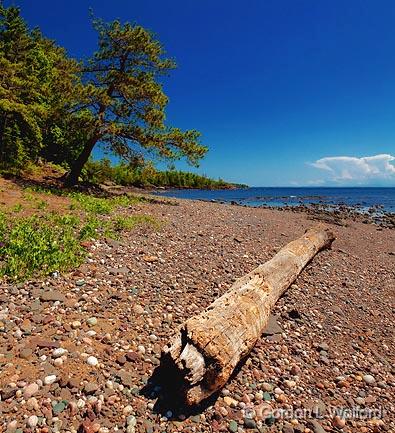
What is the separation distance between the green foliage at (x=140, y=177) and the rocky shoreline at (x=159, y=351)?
1360cm

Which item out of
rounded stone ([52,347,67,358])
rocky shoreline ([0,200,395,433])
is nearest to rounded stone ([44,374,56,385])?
rocky shoreline ([0,200,395,433])

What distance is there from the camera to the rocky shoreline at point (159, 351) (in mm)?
4195

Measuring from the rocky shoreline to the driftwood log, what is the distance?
1.28ft

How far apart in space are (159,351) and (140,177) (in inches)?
1946

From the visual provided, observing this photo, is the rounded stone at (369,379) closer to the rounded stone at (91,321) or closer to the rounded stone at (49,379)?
the rounded stone at (91,321)

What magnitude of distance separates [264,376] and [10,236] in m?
6.98

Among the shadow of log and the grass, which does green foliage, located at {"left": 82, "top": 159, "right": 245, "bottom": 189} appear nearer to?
the grass

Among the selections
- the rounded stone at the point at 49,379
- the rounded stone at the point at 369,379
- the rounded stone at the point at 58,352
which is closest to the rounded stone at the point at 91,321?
the rounded stone at the point at 58,352

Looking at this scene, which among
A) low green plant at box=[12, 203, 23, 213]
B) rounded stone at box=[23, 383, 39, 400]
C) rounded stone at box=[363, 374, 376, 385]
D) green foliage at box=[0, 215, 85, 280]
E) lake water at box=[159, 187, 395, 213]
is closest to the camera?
rounded stone at box=[23, 383, 39, 400]

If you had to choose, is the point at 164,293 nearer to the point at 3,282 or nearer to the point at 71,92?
the point at 3,282

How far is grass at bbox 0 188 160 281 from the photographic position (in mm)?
7160

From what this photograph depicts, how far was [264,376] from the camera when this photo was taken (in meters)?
5.29

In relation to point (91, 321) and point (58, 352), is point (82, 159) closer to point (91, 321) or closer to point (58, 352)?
point (91, 321)

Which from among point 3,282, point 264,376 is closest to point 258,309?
point 264,376
